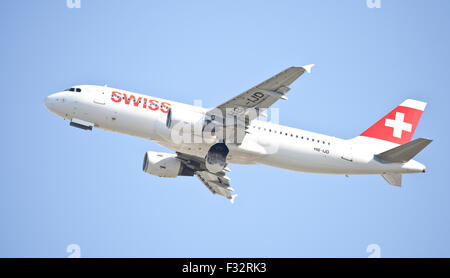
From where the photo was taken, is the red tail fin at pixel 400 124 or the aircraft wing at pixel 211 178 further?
the aircraft wing at pixel 211 178

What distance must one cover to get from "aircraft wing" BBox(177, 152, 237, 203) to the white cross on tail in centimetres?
1286

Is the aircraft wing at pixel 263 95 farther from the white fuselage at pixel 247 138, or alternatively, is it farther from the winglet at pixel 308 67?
the white fuselage at pixel 247 138

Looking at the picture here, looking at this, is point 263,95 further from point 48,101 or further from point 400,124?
point 48,101

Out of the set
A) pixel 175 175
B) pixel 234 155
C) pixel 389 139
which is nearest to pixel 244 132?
pixel 234 155

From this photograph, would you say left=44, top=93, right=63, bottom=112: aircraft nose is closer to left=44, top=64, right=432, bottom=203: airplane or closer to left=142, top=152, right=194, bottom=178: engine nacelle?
left=44, top=64, right=432, bottom=203: airplane

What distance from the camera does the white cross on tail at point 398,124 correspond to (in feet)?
143

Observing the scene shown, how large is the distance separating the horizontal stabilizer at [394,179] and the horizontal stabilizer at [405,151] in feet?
4.80

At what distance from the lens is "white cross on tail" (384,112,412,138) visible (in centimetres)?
4347

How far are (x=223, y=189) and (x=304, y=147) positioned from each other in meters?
9.06

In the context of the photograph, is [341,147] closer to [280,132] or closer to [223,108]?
[280,132]

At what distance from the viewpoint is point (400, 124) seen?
4375cm

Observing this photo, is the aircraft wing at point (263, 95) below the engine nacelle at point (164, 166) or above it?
above

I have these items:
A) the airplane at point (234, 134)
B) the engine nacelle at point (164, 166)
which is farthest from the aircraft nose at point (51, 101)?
the engine nacelle at point (164, 166)

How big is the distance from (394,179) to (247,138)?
10946 mm
